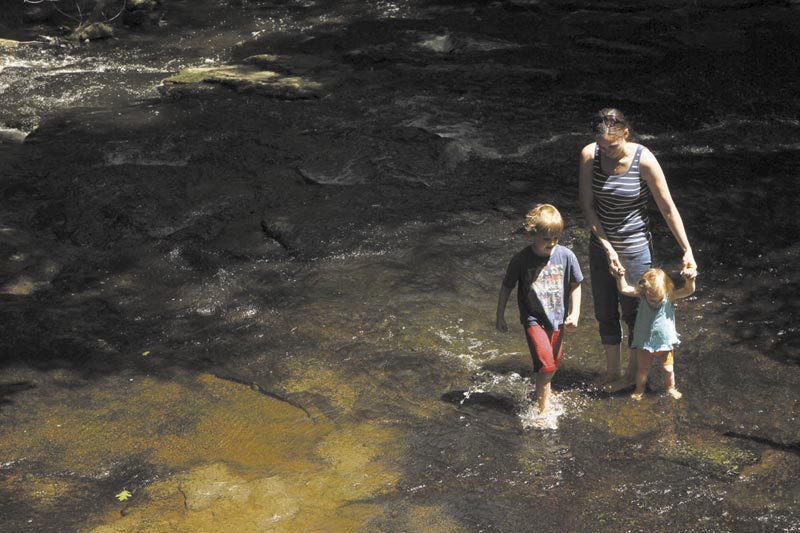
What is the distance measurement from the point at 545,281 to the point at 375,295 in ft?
Result: 7.63

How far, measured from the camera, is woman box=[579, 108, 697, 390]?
5.56 metres

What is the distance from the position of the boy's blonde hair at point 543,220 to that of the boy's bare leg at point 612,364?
1098 millimetres

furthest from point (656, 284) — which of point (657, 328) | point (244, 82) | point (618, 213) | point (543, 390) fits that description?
point (244, 82)

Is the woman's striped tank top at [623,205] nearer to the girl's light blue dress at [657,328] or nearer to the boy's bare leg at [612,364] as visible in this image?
the girl's light blue dress at [657,328]

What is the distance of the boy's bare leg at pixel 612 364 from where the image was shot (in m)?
6.23

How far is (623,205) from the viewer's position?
18.9 ft

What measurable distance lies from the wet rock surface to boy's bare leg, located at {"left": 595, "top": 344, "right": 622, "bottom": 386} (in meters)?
0.14

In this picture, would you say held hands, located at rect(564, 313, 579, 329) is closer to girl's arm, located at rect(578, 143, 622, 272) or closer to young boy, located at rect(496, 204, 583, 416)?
young boy, located at rect(496, 204, 583, 416)

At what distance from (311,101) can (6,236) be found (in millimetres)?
4845

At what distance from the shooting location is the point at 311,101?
41.7 feet

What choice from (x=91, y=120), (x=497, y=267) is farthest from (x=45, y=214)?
(x=497, y=267)

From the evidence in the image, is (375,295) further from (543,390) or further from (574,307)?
(574,307)

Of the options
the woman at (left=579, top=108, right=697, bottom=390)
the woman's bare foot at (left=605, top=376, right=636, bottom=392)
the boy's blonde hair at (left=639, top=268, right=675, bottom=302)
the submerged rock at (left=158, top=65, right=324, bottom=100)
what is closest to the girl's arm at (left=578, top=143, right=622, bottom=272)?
the woman at (left=579, top=108, right=697, bottom=390)

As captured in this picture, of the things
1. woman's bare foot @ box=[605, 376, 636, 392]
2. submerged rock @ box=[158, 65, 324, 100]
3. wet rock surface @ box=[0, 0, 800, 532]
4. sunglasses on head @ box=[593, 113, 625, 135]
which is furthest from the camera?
submerged rock @ box=[158, 65, 324, 100]
